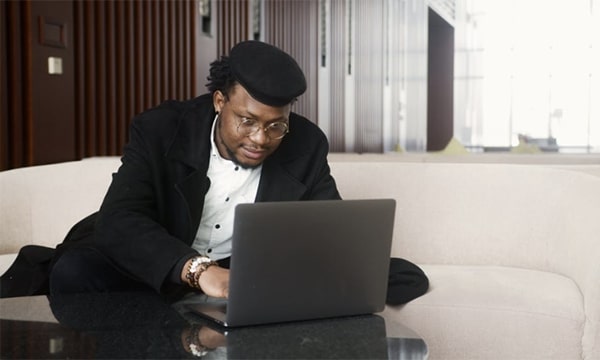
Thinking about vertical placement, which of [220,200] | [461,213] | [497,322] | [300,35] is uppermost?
[300,35]

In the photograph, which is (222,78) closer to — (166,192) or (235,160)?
(235,160)

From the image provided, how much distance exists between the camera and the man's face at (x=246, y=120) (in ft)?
7.00

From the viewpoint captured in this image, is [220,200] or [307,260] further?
[220,200]

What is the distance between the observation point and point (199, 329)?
63.2 inches

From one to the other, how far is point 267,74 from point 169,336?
0.85 m

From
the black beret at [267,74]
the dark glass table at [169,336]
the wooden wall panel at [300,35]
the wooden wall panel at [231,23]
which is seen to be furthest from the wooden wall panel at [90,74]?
the wooden wall panel at [300,35]

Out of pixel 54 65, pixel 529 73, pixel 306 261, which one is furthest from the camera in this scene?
pixel 529 73

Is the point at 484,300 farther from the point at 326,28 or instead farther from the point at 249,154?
the point at 326,28

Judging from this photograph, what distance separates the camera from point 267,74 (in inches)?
84.0

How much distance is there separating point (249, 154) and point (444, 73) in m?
14.4

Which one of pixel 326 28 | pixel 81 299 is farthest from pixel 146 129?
pixel 326 28

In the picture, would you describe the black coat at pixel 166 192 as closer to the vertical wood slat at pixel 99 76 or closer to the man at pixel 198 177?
the man at pixel 198 177

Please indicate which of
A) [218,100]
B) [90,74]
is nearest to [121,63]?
[90,74]

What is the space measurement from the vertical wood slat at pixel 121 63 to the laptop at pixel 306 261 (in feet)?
12.2
